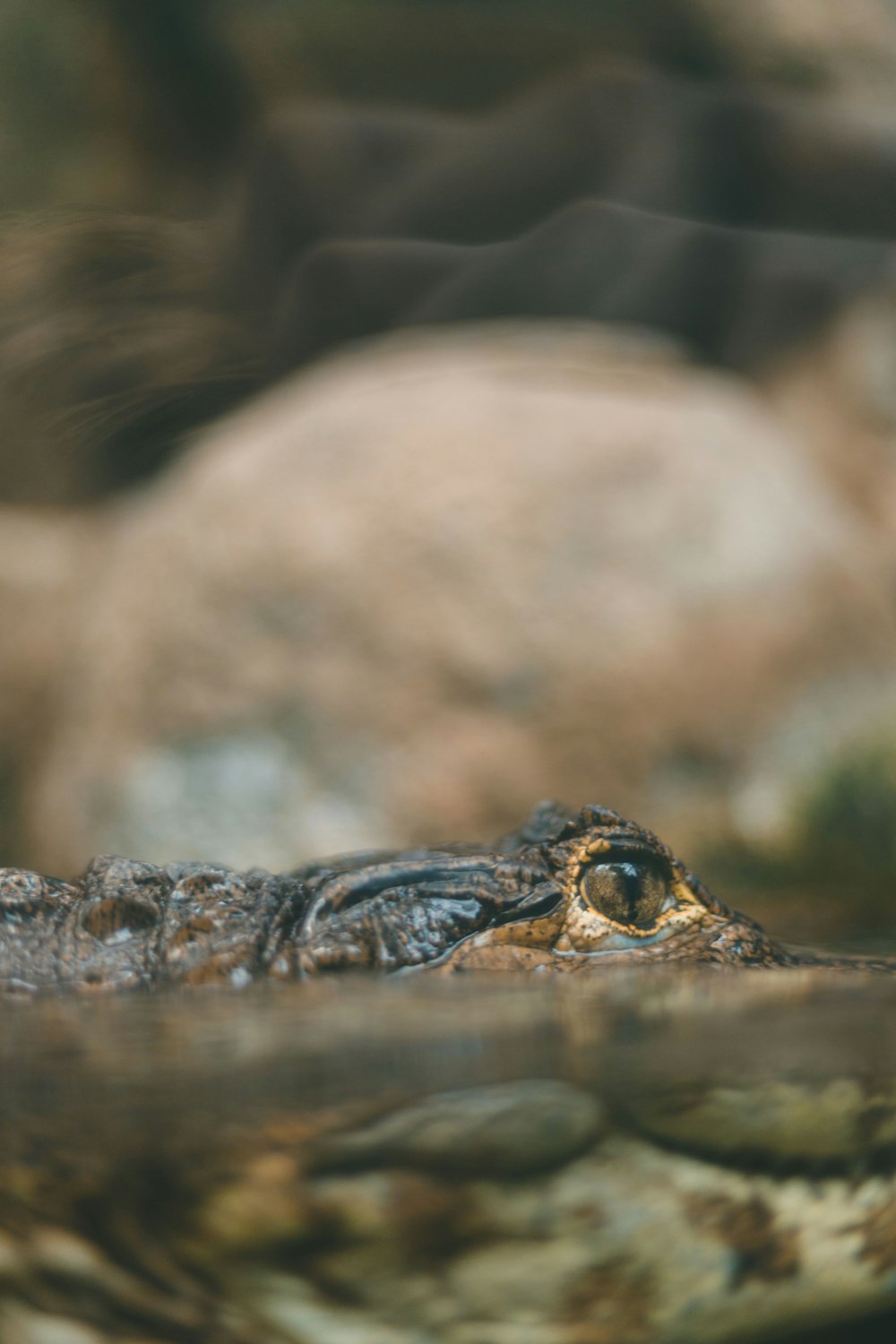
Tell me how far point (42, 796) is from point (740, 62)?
200 inches

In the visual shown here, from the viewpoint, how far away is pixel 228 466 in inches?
205

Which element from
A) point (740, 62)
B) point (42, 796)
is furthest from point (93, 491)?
point (740, 62)

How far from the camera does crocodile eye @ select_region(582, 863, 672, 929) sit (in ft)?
5.81

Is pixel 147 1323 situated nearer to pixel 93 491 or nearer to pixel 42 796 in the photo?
pixel 42 796

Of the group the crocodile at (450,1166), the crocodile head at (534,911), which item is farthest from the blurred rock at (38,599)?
the crocodile at (450,1166)

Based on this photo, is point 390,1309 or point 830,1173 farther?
point 830,1173

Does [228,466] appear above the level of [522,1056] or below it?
above

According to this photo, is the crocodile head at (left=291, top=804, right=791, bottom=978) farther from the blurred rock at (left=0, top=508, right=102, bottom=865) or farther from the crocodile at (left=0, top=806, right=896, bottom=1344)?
the blurred rock at (left=0, top=508, right=102, bottom=865)

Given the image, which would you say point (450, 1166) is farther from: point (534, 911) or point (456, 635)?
point (456, 635)

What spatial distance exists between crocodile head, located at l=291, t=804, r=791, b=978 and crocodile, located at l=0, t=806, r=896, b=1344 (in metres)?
0.21

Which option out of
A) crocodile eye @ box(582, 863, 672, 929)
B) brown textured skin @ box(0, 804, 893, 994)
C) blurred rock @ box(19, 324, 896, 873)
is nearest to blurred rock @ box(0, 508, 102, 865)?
blurred rock @ box(19, 324, 896, 873)

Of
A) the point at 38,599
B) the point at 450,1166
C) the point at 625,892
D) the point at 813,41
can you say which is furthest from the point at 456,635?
→ the point at 813,41

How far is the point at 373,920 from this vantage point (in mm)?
1702

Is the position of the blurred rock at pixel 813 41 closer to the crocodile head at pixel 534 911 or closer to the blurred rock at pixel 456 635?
the blurred rock at pixel 456 635
